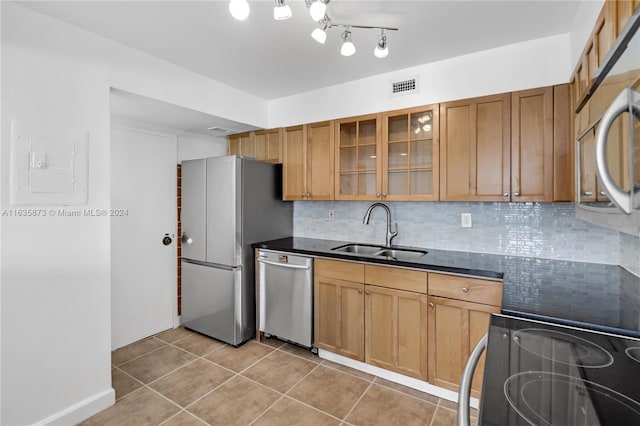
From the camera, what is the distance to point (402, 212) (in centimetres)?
282

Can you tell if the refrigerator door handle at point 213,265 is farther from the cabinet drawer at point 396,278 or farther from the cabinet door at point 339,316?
the cabinet drawer at point 396,278

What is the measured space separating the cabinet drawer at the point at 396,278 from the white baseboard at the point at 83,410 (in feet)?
6.25

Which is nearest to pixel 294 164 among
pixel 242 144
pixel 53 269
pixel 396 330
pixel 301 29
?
pixel 242 144

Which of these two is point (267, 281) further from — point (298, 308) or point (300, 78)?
point (300, 78)

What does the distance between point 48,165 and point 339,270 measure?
6.58ft

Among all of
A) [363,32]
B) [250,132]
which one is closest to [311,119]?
[250,132]

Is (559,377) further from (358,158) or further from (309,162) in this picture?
(309,162)

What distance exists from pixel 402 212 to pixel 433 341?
113 cm

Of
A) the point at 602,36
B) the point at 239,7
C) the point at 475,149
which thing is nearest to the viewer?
the point at 602,36

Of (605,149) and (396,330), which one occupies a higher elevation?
(605,149)

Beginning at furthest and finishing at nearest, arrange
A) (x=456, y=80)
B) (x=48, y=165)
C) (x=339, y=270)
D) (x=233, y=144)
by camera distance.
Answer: (x=233, y=144), (x=339, y=270), (x=456, y=80), (x=48, y=165)

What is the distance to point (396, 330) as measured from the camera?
7.41 ft

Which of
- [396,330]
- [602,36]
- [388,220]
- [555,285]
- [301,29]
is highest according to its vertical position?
[301,29]

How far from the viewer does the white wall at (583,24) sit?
4.69 ft
